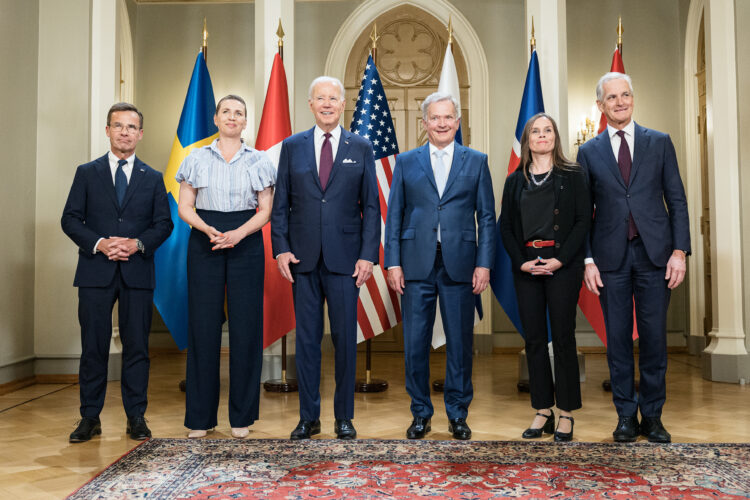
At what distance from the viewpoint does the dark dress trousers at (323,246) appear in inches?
111

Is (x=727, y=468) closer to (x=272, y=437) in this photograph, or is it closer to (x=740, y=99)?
(x=272, y=437)

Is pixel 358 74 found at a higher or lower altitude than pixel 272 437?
higher

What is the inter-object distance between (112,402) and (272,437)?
54.7 inches

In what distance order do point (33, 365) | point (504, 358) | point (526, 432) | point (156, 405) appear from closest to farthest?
1. point (526, 432)
2. point (156, 405)
3. point (33, 365)
4. point (504, 358)

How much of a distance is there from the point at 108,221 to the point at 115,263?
0.69ft

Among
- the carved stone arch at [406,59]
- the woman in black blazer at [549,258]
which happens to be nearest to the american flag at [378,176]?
the woman in black blazer at [549,258]

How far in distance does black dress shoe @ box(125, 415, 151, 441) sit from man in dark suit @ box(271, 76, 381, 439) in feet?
2.34

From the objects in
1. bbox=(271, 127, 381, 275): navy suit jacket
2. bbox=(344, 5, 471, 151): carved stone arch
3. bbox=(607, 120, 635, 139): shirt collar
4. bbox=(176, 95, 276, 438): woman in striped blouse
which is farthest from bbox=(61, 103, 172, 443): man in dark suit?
bbox=(344, 5, 471, 151): carved stone arch

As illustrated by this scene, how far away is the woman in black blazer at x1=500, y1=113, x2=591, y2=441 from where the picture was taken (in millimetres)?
2781

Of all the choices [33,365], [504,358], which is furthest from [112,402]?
[504,358]

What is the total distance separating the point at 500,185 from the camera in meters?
6.41

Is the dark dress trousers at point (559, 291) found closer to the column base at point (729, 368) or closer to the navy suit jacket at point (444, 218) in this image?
the navy suit jacket at point (444, 218)

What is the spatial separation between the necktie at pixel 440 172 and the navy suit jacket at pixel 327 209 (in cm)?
31

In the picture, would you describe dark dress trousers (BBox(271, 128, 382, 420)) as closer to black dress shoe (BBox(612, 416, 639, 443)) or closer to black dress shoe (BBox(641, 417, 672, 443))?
black dress shoe (BBox(612, 416, 639, 443))
